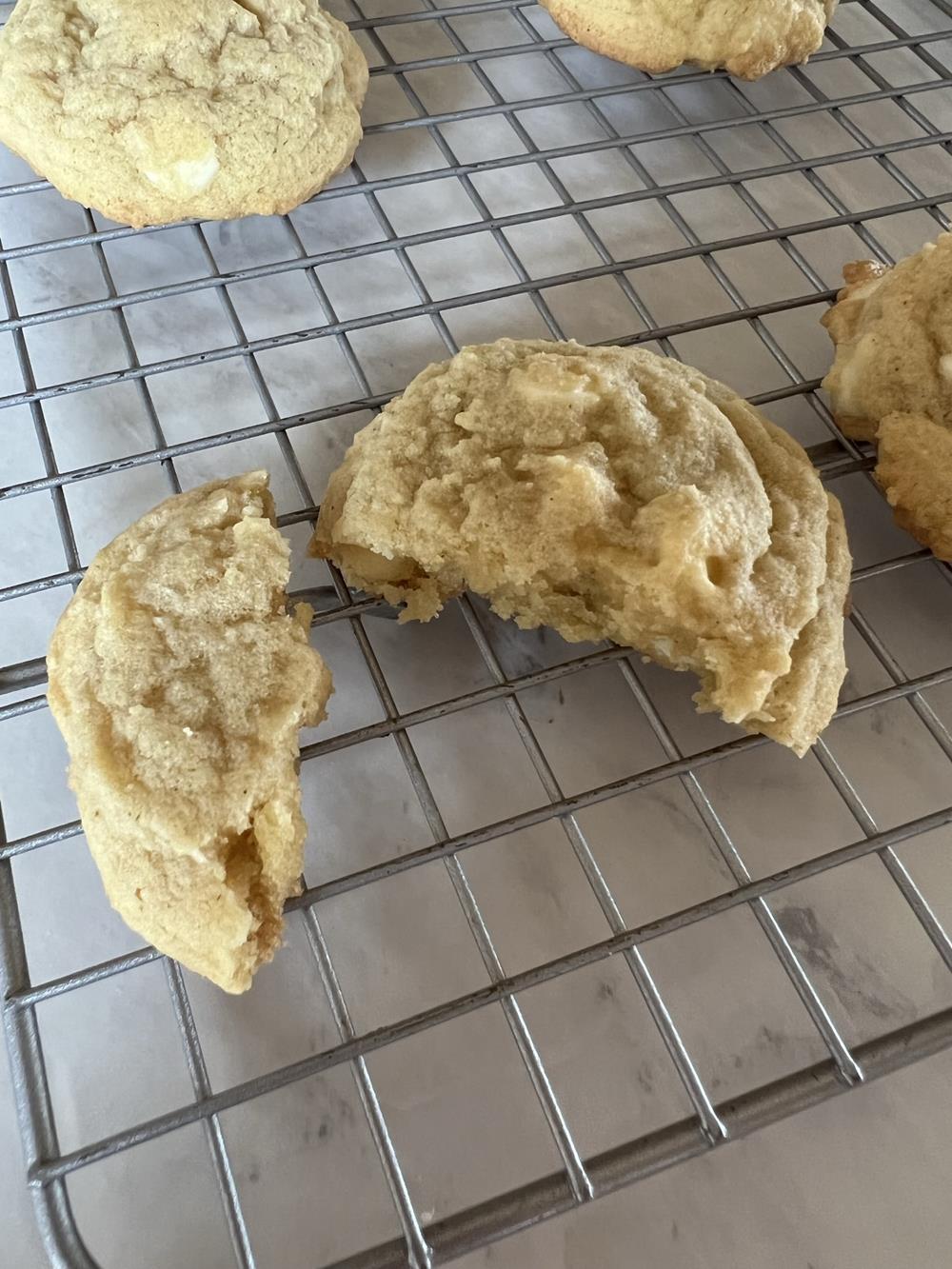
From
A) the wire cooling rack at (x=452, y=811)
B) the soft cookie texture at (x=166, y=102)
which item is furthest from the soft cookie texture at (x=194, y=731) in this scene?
the soft cookie texture at (x=166, y=102)

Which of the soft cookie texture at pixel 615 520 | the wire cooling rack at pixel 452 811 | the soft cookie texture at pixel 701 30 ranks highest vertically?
the soft cookie texture at pixel 701 30

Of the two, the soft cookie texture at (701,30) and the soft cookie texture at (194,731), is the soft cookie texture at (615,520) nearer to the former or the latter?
the soft cookie texture at (194,731)

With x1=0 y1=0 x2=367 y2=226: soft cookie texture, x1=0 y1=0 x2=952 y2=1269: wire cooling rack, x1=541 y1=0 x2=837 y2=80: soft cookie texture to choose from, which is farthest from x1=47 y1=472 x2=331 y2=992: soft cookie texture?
x1=541 y1=0 x2=837 y2=80: soft cookie texture

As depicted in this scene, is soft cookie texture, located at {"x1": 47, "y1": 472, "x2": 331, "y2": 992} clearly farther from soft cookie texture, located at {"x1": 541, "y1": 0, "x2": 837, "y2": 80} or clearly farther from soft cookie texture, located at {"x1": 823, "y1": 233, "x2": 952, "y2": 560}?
soft cookie texture, located at {"x1": 541, "y1": 0, "x2": 837, "y2": 80}

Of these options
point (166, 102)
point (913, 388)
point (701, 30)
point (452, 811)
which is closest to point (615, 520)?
point (452, 811)

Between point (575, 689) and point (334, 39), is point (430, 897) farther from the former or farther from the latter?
point (334, 39)

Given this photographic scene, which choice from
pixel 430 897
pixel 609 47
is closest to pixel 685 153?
pixel 609 47
